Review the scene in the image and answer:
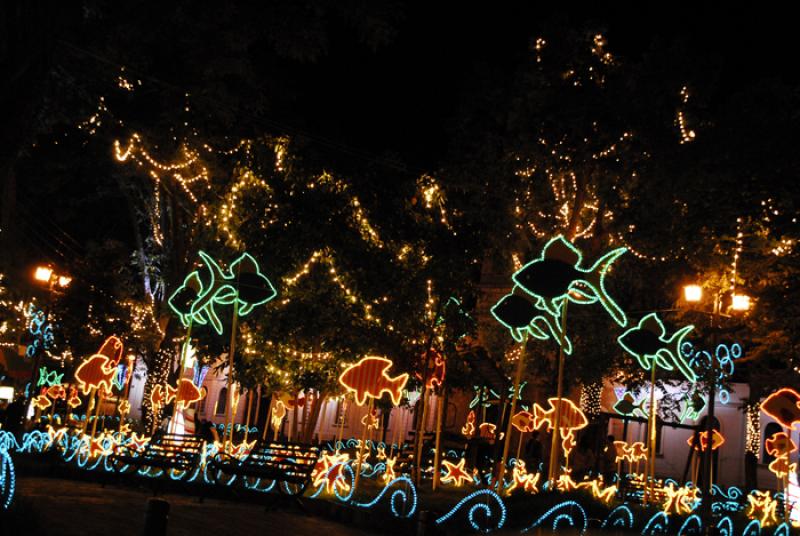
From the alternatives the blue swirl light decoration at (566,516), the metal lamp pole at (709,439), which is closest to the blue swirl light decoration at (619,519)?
the blue swirl light decoration at (566,516)

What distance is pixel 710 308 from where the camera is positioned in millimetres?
19719

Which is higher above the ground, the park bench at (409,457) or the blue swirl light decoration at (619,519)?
the park bench at (409,457)

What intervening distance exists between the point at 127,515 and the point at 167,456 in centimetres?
354

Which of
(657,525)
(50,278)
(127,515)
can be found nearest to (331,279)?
(50,278)

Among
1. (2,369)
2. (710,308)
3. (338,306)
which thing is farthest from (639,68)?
(2,369)

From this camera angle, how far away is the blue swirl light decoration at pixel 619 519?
42.6 ft

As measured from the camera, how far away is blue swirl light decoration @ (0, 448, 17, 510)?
22.8 feet

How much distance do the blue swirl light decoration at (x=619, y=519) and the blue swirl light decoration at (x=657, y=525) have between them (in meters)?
0.27

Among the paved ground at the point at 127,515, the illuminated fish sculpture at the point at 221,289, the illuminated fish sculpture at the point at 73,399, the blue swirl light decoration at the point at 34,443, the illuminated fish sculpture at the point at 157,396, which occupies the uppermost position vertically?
the illuminated fish sculpture at the point at 221,289

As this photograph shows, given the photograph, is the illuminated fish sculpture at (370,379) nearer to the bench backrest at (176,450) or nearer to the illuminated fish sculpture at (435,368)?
the illuminated fish sculpture at (435,368)

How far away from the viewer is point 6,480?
709cm

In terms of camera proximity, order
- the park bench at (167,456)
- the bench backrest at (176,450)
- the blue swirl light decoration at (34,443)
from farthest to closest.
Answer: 1. the blue swirl light decoration at (34,443)
2. the bench backrest at (176,450)
3. the park bench at (167,456)

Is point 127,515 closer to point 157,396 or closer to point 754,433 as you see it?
point 157,396

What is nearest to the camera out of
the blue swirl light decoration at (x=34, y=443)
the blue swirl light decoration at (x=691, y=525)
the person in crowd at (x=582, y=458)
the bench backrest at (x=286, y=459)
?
the bench backrest at (x=286, y=459)
